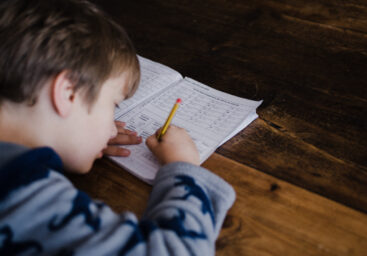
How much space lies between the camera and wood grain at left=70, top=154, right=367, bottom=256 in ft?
2.19

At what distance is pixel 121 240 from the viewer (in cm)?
57

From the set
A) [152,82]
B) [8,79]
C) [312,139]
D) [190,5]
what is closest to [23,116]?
[8,79]

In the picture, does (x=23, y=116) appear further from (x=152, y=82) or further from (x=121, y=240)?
(x=152, y=82)

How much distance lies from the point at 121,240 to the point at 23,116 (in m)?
0.33

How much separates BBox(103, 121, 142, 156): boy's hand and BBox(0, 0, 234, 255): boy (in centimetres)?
2

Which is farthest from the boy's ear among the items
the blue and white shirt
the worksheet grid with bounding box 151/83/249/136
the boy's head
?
the worksheet grid with bounding box 151/83/249/136

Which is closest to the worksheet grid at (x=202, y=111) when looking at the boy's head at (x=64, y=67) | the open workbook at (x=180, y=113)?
the open workbook at (x=180, y=113)

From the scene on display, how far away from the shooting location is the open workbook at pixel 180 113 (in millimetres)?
849

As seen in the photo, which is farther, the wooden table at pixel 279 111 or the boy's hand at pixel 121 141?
the boy's hand at pixel 121 141

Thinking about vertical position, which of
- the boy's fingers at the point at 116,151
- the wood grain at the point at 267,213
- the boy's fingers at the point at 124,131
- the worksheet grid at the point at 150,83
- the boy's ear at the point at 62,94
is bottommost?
the wood grain at the point at 267,213

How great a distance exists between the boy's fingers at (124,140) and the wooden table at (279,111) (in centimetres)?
6

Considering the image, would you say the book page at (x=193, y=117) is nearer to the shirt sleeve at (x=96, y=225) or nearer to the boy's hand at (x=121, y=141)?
the boy's hand at (x=121, y=141)

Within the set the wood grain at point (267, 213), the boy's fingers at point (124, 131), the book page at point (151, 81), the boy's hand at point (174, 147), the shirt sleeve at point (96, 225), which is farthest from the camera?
the book page at point (151, 81)

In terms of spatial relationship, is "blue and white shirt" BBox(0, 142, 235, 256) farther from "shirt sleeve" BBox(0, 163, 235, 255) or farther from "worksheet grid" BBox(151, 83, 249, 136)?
"worksheet grid" BBox(151, 83, 249, 136)
